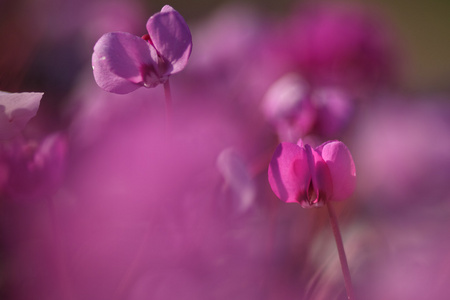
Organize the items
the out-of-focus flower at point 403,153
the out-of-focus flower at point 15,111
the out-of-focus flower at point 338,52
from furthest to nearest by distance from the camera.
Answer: the out-of-focus flower at point 338,52
the out-of-focus flower at point 403,153
the out-of-focus flower at point 15,111

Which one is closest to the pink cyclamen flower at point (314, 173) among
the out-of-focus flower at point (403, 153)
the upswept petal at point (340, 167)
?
the upswept petal at point (340, 167)

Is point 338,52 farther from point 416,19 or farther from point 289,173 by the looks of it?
point 416,19

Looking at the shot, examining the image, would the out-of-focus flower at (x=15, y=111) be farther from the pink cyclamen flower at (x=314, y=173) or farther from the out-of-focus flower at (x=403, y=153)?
the out-of-focus flower at (x=403, y=153)

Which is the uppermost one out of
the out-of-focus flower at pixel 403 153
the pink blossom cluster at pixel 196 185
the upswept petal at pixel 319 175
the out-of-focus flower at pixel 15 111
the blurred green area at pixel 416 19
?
the out-of-focus flower at pixel 15 111

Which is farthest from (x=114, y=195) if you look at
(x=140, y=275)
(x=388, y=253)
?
(x=388, y=253)

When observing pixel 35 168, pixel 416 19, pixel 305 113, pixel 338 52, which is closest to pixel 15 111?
pixel 35 168

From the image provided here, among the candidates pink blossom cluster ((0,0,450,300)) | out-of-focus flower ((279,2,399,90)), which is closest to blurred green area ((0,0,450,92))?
out-of-focus flower ((279,2,399,90))

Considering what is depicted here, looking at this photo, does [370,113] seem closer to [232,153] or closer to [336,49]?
[336,49]
